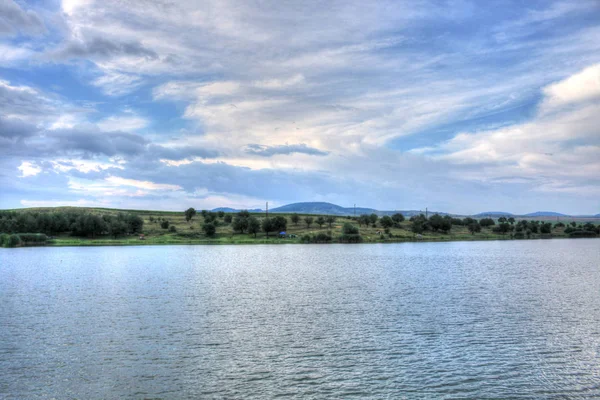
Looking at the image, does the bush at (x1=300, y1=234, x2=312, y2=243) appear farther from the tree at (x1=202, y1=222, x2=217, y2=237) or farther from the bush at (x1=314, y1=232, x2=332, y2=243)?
the tree at (x1=202, y1=222, x2=217, y2=237)

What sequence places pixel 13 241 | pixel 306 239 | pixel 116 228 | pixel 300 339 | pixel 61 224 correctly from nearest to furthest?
pixel 300 339 < pixel 13 241 < pixel 61 224 < pixel 306 239 < pixel 116 228

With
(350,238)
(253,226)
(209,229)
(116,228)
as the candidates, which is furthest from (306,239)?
(116,228)

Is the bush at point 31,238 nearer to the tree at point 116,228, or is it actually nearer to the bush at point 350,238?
the tree at point 116,228

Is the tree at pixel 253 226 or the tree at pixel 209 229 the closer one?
the tree at pixel 209 229

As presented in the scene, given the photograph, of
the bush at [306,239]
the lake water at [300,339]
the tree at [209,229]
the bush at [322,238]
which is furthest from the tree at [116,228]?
the lake water at [300,339]

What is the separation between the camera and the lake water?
2508cm

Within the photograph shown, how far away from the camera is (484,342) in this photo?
33.4m

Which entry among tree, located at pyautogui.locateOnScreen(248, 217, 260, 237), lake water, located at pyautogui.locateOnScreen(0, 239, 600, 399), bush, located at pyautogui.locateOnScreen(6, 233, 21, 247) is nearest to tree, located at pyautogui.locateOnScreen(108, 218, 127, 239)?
bush, located at pyautogui.locateOnScreen(6, 233, 21, 247)

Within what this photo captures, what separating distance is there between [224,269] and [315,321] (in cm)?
4830

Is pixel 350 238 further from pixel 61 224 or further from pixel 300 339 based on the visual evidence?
pixel 300 339

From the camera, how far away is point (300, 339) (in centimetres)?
3425

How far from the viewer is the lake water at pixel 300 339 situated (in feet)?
82.3

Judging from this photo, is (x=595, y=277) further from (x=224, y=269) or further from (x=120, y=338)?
(x=120, y=338)

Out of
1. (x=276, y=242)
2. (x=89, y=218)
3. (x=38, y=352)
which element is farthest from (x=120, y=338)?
(x=89, y=218)
